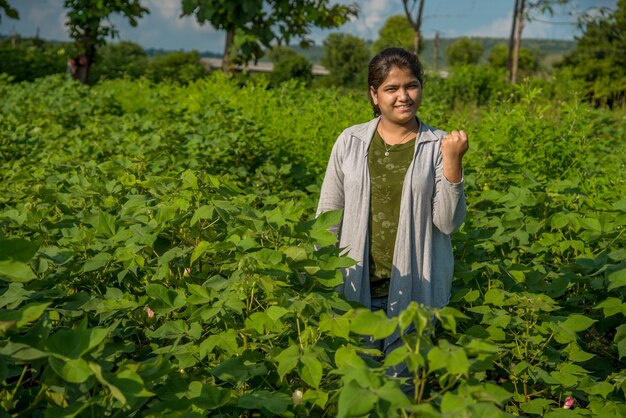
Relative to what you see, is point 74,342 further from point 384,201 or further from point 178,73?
point 178,73

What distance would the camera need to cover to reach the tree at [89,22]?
640 inches

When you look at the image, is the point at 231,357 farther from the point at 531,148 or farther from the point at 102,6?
the point at 102,6

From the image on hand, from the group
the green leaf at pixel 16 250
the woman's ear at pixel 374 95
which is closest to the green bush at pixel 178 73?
the woman's ear at pixel 374 95

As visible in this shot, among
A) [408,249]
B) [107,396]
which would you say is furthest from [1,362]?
[408,249]

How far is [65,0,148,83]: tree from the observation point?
16250mm

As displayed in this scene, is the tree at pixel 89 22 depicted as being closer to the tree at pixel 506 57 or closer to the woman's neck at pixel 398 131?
the woman's neck at pixel 398 131

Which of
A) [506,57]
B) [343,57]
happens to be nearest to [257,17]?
[343,57]

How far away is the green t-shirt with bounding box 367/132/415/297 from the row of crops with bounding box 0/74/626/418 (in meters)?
0.26

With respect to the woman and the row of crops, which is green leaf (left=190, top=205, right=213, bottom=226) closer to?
the row of crops

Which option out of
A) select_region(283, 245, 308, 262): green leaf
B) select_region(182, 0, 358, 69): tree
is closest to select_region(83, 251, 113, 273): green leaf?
select_region(283, 245, 308, 262): green leaf

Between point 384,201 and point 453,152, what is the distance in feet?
1.48

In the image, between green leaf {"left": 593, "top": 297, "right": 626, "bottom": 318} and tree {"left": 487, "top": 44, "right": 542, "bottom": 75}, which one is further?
tree {"left": 487, "top": 44, "right": 542, "bottom": 75}

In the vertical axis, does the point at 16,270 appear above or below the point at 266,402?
above

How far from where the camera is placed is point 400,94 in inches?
116
